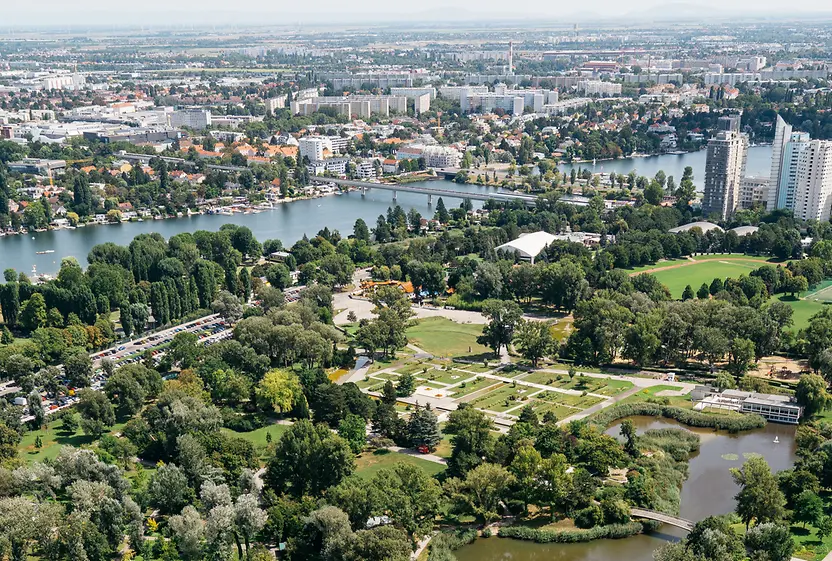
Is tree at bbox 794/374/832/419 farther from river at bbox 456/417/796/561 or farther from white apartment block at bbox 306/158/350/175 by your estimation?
white apartment block at bbox 306/158/350/175

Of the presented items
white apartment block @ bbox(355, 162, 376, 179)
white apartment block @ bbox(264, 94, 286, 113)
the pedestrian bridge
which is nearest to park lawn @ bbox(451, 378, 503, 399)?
the pedestrian bridge

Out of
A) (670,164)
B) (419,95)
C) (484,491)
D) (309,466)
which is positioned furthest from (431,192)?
(419,95)

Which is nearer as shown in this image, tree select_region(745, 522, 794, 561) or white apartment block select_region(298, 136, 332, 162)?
tree select_region(745, 522, 794, 561)

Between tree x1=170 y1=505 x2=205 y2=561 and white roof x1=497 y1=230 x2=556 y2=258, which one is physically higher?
tree x1=170 y1=505 x2=205 y2=561

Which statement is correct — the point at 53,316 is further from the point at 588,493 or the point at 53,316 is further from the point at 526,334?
the point at 588,493

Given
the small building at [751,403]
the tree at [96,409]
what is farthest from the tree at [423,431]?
the tree at [96,409]

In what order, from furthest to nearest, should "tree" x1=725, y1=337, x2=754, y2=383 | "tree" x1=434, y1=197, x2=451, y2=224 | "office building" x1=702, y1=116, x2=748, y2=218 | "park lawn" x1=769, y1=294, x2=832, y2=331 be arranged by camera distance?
"tree" x1=434, y1=197, x2=451, y2=224
"office building" x1=702, y1=116, x2=748, y2=218
"park lawn" x1=769, y1=294, x2=832, y2=331
"tree" x1=725, y1=337, x2=754, y2=383
